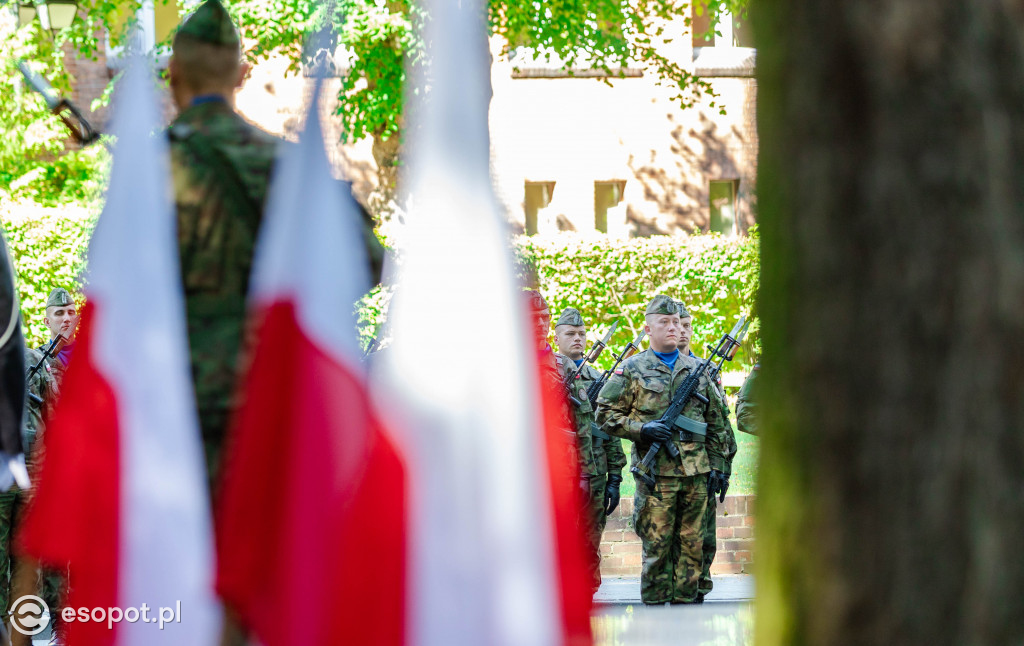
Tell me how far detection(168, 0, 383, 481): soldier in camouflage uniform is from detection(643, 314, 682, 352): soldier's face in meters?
5.75

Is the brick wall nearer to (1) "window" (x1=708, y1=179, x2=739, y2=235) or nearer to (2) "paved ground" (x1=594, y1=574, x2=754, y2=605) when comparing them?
(2) "paved ground" (x1=594, y1=574, x2=754, y2=605)

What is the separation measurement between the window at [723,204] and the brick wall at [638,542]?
12719 millimetres

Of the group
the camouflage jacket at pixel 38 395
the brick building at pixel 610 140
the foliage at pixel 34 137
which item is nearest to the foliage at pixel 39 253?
the foliage at pixel 34 137

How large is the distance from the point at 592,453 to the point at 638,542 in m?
1.43

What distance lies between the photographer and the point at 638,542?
9.41 meters

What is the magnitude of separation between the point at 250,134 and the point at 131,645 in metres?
1.14

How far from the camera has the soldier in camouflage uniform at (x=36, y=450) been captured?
22.3 ft

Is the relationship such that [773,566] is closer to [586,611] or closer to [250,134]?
[586,611]

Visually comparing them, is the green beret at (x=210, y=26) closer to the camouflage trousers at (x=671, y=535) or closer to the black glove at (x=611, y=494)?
the camouflage trousers at (x=671, y=535)

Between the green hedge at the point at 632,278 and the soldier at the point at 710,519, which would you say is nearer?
the soldier at the point at 710,519

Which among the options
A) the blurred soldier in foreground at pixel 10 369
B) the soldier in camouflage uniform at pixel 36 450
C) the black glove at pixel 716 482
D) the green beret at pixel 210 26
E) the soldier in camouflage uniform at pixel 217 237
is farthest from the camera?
the black glove at pixel 716 482

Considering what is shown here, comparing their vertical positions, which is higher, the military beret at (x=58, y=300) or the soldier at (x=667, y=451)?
the military beret at (x=58, y=300)

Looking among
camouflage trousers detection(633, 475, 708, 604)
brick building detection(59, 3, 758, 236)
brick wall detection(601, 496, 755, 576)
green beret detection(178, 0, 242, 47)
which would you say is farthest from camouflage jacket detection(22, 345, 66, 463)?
brick building detection(59, 3, 758, 236)

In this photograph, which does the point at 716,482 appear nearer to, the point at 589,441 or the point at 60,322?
the point at 589,441
